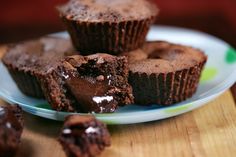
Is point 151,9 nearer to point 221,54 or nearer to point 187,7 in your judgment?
point 221,54

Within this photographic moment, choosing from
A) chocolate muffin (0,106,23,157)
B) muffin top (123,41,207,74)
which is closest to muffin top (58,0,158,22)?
muffin top (123,41,207,74)

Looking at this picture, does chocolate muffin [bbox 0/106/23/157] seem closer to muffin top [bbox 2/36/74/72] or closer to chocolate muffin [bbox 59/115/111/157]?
chocolate muffin [bbox 59/115/111/157]

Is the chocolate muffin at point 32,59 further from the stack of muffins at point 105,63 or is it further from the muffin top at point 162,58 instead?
the muffin top at point 162,58

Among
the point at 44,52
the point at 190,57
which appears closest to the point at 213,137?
the point at 190,57

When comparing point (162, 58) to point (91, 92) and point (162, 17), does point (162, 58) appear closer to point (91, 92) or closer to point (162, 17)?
point (91, 92)

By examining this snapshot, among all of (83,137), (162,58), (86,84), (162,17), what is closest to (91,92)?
(86,84)

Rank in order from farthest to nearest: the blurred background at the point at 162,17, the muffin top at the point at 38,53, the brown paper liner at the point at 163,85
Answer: the blurred background at the point at 162,17 < the muffin top at the point at 38,53 < the brown paper liner at the point at 163,85

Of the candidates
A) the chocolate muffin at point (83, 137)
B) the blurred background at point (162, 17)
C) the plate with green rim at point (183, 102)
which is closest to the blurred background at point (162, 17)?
the blurred background at point (162, 17)
